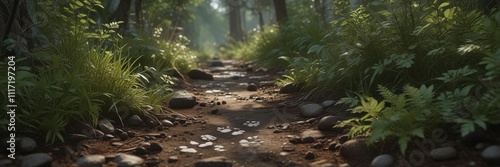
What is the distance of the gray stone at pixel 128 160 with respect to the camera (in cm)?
271

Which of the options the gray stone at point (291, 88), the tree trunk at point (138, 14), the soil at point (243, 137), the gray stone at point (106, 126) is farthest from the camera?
the tree trunk at point (138, 14)

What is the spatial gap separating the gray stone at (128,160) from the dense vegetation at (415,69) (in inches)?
61.3

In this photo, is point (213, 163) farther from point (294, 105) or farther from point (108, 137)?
point (294, 105)

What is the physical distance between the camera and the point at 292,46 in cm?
824

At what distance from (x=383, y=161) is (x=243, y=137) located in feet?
4.44

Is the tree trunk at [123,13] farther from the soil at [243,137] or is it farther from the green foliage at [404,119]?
the green foliage at [404,119]

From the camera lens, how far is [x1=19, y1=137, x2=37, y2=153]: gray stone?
2.70 m

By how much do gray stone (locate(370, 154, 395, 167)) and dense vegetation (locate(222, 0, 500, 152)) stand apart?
0.44 ft

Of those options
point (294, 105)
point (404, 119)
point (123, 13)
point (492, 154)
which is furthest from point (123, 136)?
point (123, 13)

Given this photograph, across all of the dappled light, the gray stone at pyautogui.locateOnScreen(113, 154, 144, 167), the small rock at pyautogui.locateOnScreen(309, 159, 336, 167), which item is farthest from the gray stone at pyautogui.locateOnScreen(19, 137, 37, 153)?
the small rock at pyautogui.locateOnScreen(309, 159, 336, 167)

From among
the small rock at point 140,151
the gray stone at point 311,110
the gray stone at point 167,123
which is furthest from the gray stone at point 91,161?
the gray stone at point 311,110

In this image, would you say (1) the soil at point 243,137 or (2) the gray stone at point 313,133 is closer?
(1) the soil at point 243,137

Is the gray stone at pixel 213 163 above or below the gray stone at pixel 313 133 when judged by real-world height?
below

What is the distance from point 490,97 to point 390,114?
63 cm
